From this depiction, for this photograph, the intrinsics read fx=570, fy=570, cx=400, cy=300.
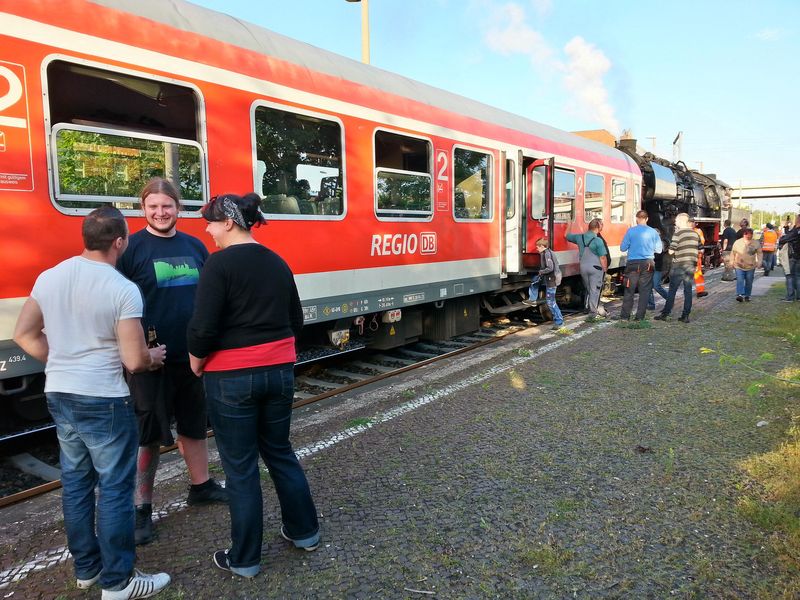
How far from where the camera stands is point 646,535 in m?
2.91

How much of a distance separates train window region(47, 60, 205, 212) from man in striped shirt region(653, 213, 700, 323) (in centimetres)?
793

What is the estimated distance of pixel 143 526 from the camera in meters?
2.92

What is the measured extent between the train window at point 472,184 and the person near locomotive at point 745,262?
705 cm

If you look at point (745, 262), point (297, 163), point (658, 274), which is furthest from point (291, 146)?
point (745, 262)

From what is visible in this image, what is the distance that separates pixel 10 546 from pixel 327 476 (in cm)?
168

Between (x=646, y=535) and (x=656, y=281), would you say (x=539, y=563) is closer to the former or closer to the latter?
(x=646, y=535)

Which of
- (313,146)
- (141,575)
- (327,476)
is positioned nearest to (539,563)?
(327,476)

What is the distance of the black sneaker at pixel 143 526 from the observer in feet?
9.48

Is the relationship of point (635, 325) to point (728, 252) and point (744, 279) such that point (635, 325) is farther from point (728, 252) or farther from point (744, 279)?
point (728, 252)

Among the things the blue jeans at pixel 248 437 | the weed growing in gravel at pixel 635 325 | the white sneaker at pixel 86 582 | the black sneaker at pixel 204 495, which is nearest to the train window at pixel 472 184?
the weed growing in gravel at pixel 635 325

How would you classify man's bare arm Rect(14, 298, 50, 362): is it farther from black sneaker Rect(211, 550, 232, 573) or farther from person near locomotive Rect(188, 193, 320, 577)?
black sneaker Rect(211, 550, 232, 573)

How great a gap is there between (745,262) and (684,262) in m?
3.45

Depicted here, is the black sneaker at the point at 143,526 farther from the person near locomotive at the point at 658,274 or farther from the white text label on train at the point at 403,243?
the person near locomotive at the point at 658,274

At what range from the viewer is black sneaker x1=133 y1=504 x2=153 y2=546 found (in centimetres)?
289
